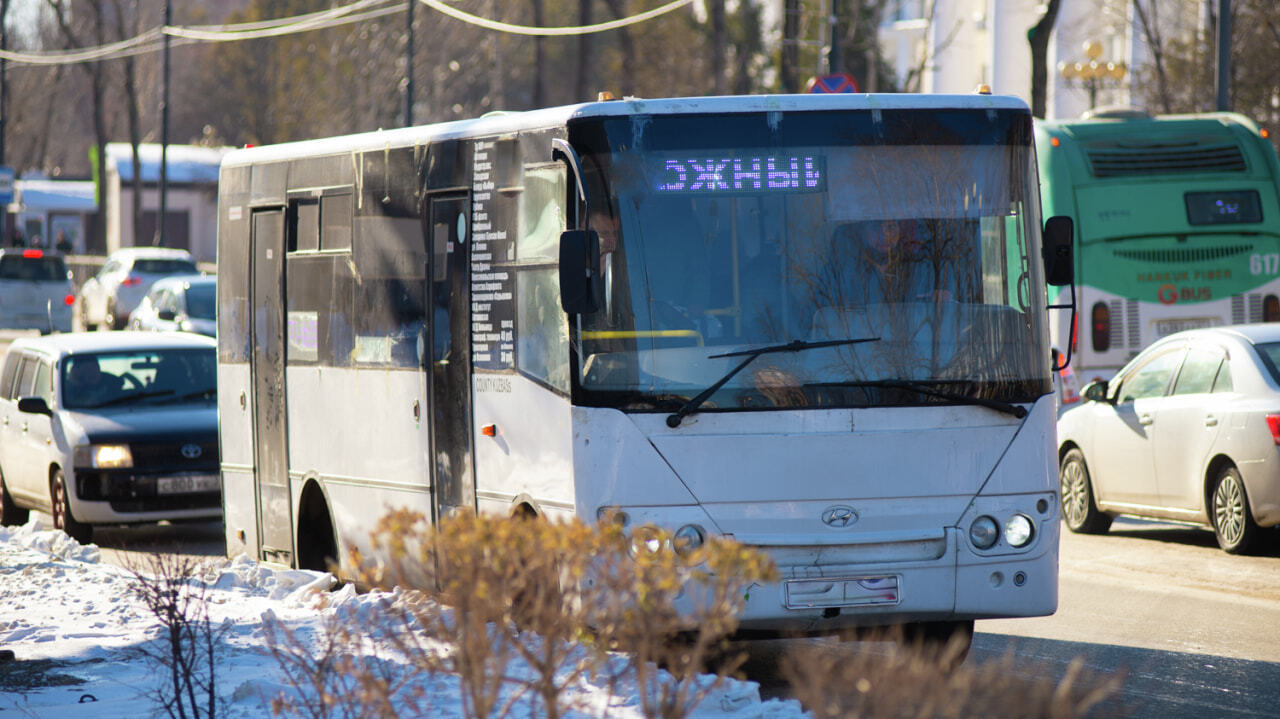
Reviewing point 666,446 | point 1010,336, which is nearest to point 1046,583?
point 1010,336

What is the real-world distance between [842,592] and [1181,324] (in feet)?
36.5

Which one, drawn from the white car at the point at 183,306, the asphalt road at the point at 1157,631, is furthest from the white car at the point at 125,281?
the asphalt road at the point at 1157,631

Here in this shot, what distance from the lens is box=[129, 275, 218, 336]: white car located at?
29.8m

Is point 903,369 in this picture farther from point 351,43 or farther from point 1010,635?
point 351,43

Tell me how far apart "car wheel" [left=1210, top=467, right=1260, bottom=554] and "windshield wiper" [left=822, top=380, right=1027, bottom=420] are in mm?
5222

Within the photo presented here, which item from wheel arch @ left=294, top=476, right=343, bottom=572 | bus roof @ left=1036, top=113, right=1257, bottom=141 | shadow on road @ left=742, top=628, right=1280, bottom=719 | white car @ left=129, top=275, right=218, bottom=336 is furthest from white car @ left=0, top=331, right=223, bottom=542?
white car @ left=129, top=275, right=218, bottom=336

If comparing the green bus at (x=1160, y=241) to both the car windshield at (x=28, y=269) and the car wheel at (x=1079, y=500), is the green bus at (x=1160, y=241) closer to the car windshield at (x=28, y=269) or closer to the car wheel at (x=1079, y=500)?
the car wheel at (x=1079, y=500)

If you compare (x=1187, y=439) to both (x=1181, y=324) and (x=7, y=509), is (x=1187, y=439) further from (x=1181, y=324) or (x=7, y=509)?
(x=7, y=509)

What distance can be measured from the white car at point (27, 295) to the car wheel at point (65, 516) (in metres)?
29.6

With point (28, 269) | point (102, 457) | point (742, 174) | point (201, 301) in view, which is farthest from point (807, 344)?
point (28, 269)

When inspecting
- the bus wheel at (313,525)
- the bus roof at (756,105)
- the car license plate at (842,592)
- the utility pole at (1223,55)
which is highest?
the utility pole at (1223,55)

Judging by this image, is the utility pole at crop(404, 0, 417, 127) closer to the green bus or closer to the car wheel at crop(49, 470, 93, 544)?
the green bus

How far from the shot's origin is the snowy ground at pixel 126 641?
7.01 metres

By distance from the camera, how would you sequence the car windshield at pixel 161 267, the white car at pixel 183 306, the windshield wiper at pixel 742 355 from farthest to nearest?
the car windshield at pixel 161 267, the white car at pixel 183 306, the windshield wiper at pixel 742 355
